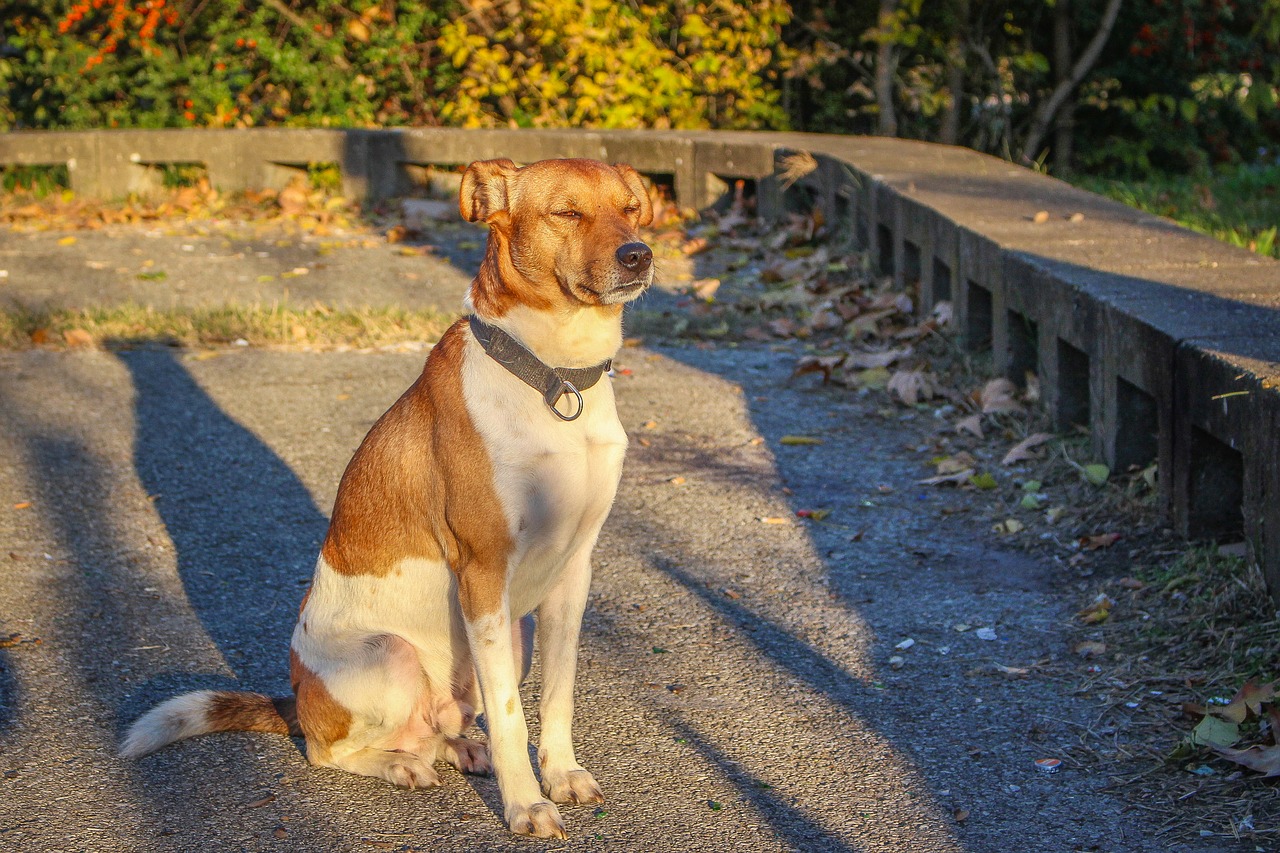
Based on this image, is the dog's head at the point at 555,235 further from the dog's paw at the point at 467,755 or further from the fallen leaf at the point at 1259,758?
the fallen leaf at the point at 1259,758

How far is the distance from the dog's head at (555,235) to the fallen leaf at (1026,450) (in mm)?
2562

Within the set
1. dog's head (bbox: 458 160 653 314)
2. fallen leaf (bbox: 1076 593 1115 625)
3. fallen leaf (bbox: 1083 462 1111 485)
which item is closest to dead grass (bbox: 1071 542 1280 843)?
fallen leaf (bbox: 1076 593 1115 625)

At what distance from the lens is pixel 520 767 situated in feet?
10.00

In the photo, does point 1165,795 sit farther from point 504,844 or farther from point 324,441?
point 324,441

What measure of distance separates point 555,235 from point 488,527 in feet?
2.20

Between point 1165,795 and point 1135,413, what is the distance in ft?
6.10

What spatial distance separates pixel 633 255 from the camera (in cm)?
298

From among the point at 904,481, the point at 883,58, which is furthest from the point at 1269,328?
the point at 883,58

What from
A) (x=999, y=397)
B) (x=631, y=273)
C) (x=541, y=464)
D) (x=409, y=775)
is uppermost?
(x=631, y=273)

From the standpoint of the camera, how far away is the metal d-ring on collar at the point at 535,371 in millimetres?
3053

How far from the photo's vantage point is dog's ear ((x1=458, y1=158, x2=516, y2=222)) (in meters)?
3.12

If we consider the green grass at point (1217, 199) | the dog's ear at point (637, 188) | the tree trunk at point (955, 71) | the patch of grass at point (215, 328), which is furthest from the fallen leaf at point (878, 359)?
the tree trunk at point (955, 71)

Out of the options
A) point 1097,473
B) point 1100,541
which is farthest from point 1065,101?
point 1100,541

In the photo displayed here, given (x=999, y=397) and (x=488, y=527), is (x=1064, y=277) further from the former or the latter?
(x=488, y=527)
